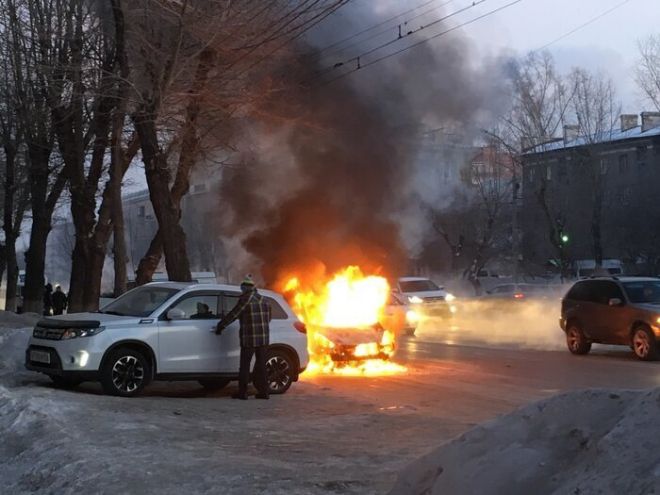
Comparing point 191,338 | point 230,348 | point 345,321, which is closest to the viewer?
point 191,338

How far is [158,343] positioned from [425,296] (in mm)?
17264

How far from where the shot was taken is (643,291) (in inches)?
631

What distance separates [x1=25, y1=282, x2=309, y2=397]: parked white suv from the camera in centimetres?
995

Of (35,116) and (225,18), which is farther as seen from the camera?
(35,116)

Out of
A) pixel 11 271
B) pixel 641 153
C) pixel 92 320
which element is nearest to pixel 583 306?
pixel 92 320

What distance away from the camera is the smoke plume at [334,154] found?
1791 cm

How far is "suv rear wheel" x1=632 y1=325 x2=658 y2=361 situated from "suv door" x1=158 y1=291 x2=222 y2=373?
844cm

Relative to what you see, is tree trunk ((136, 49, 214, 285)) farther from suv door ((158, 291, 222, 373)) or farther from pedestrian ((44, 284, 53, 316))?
pedestrian ((44, 284, 53, 316))

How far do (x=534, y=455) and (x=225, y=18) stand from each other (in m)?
12.7

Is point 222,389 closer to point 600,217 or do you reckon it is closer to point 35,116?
point 35,116

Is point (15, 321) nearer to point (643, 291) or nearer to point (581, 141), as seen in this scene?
→ point (643, 291)

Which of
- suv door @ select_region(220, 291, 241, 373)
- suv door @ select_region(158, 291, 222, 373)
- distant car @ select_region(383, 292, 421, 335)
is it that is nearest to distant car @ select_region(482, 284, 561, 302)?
distant car @ select_region(383, 292, 421, 335)

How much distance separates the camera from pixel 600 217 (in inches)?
1720

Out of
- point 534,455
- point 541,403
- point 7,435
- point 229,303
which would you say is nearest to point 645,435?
point 534,455
